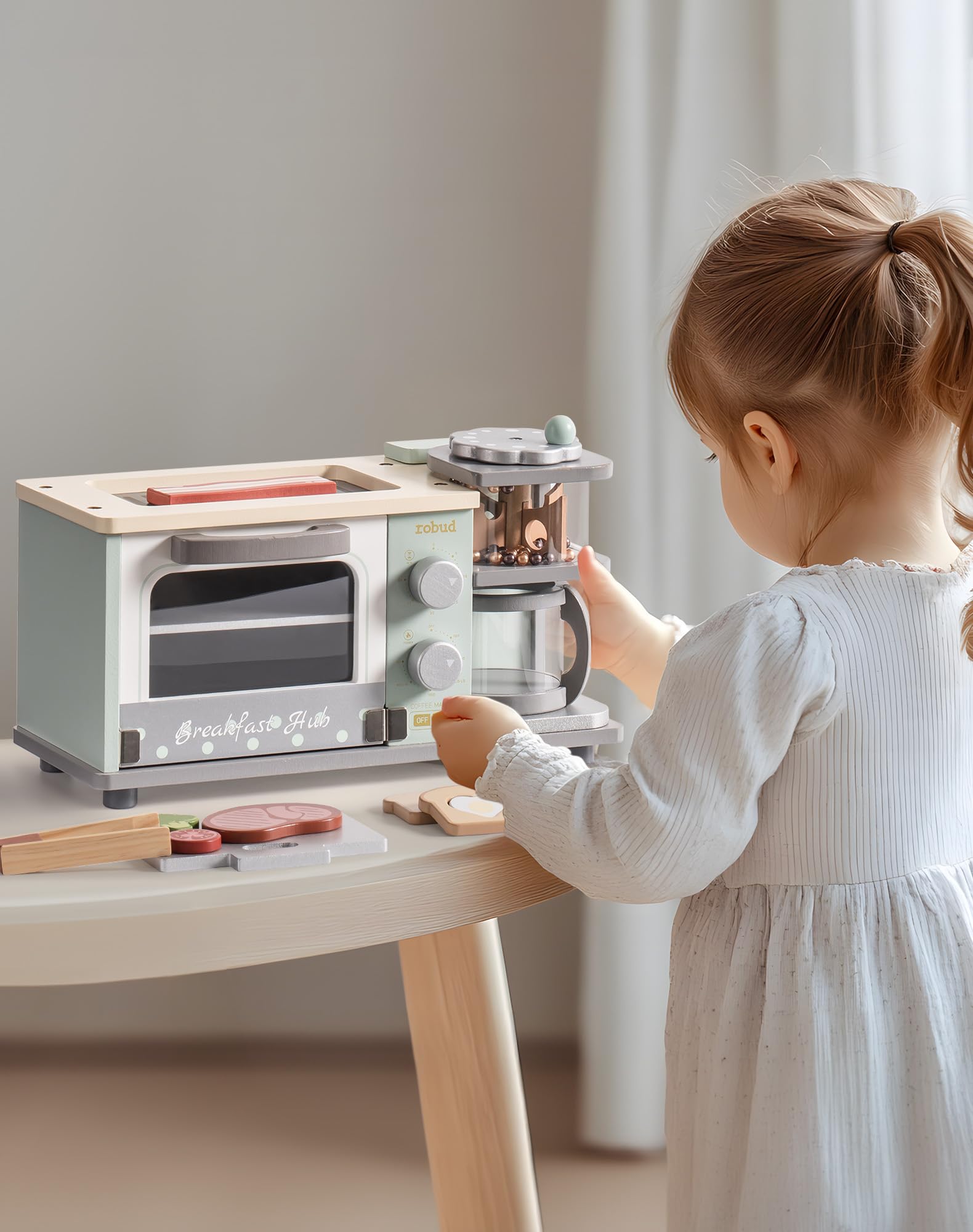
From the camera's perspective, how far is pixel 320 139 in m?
1.98

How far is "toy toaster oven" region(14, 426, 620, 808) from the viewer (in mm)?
1086

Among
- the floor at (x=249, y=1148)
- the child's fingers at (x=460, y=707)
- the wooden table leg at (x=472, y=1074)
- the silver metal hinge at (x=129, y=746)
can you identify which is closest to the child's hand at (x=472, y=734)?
the child's fingers at (x=460, y=707)

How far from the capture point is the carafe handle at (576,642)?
4.01 feet

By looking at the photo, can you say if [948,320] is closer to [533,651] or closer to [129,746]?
[533,651]

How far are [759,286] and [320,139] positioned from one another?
116 centimetres

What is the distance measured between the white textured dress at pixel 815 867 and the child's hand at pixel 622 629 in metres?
0.29

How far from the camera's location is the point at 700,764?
2.96ft

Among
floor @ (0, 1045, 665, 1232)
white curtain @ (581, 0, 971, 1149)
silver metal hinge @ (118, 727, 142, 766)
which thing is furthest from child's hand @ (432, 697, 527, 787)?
floor @ (0, 1045, 665, 1232)

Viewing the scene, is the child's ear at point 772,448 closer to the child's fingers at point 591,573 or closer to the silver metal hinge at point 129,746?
the child's fingers at point 591,573

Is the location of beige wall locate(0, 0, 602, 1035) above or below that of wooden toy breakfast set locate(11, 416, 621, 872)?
above

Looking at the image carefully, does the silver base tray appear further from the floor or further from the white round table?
the floor

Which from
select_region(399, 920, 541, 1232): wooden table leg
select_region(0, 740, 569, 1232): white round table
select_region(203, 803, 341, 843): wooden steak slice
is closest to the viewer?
select_region(0, 740, 569, 1232): white round table

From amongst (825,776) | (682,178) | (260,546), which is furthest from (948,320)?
(682,178)

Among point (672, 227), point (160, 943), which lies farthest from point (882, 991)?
point (672, 227)
